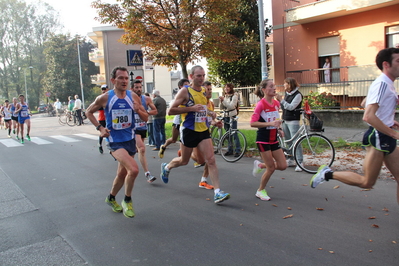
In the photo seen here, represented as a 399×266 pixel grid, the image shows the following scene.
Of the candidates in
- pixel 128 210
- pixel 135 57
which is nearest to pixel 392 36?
pixel 135 57

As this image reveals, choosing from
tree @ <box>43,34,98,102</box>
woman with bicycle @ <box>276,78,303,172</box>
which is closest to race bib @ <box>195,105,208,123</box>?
woman with bicycle @ <box>276,78,303,172</box>

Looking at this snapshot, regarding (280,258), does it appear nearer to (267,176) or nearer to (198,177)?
(267,176)

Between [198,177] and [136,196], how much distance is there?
161cm

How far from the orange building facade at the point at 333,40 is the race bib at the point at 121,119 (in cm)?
1087

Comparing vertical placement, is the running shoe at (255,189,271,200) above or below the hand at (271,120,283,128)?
below

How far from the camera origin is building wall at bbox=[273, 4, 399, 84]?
1448cm

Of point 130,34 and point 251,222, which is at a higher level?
point 130,34

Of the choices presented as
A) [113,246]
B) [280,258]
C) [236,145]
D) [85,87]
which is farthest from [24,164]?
[85,87]

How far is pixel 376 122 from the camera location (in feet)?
11.9

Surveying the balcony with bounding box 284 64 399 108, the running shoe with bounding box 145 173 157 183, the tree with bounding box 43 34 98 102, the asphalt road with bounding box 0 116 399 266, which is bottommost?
the asphalt road with bounding box 0 116 399 266

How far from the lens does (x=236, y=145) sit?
863 centimetres

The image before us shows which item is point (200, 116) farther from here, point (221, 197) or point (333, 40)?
point (333, 40)

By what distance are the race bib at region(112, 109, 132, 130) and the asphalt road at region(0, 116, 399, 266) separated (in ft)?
4.13

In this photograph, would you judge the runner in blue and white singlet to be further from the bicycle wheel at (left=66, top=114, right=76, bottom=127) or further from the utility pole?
the bicycle wheel at (left=66, top=114, right=76, bottom=127)
